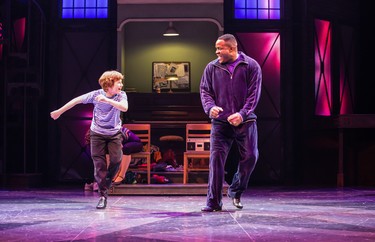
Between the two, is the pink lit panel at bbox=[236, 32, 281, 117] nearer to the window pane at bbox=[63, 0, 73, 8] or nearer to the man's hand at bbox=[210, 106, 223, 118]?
the window pane at bbox=[63, 0, 73, 8]

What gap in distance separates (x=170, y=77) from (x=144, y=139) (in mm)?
3407

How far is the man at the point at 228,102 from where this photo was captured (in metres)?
5.85

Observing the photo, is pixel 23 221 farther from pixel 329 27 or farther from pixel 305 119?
pixel 329 27

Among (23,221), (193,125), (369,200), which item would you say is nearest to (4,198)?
(23,221)

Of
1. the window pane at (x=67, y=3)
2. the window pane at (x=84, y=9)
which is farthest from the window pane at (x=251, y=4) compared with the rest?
the window pane at (x=67, y=3)

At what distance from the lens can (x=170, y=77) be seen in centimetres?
1307

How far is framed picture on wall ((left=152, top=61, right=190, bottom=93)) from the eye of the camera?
514 inches

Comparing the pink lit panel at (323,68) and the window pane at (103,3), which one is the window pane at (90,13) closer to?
the window pane at (103,3)

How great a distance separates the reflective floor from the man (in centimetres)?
49

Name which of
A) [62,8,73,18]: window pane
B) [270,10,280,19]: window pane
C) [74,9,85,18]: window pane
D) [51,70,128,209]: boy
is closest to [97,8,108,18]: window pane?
[74,9,85,18]: window pane

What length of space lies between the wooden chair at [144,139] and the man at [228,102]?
3.44 meters

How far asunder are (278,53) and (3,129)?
537cm

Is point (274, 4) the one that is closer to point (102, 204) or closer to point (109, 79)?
point (109, 79)

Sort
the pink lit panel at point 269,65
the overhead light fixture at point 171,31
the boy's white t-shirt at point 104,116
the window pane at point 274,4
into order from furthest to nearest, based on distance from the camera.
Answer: the overhead light fixture at point 171,31 < the window pane at point 274,4 < the pink lit panel at point 269,65 < the boy's white t-shirt at point 104,116
